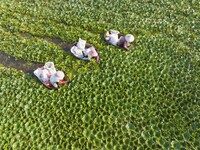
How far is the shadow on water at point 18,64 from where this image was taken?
34.0ft

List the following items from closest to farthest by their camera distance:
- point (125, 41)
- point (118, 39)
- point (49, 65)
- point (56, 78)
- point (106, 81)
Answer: point (56, 78) < point (106, 81) < point (49, 65) < point (125, 41) < point (118, 39)

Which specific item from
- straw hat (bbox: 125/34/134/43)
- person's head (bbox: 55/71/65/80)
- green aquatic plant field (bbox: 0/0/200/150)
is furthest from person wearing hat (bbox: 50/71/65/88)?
straw hat (bbox: 125/34/134/43)

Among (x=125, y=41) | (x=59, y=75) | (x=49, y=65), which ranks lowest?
(x=49, y=65)

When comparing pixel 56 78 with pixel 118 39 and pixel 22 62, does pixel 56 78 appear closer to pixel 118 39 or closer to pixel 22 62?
pixel 22 62

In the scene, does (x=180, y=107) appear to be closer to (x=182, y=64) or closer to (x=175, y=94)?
(x=175, y=94)

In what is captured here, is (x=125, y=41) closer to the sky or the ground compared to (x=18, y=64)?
closer to the sky

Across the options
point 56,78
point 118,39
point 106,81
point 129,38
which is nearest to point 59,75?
point 56,78

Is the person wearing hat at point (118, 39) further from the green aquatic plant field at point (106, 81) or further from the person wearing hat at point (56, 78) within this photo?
the person wearing hat at point (56, 78)

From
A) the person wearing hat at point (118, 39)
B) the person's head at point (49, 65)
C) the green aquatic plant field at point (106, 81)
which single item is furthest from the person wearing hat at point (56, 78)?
the person wearing hat at point (118, 39)

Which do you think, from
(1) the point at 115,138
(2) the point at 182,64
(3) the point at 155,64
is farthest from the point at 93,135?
(2) the point at 182,64

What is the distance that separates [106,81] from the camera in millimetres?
9484

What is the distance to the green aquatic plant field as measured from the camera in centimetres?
813

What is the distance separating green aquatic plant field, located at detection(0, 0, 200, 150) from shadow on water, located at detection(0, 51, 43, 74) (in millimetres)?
177

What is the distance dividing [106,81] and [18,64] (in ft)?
13.0
